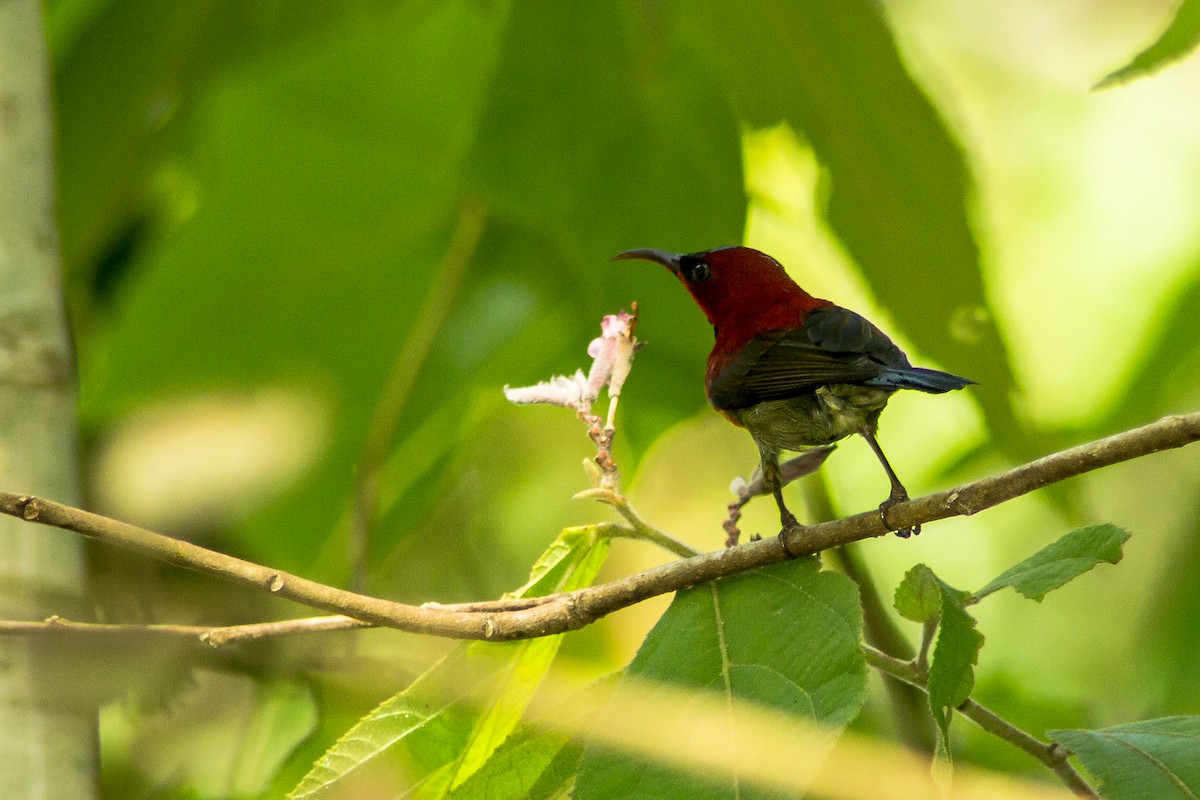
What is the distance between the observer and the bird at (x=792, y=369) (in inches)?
61.4

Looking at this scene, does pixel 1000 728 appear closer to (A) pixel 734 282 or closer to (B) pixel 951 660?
(B) pixel 951 660

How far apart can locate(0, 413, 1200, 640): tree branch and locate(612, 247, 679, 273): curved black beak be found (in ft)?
2.57

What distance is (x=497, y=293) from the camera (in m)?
2.39

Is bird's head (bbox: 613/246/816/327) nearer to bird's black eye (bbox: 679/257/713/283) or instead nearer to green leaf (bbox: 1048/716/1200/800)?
bird's black eye (bbox: 679/257/713/283)

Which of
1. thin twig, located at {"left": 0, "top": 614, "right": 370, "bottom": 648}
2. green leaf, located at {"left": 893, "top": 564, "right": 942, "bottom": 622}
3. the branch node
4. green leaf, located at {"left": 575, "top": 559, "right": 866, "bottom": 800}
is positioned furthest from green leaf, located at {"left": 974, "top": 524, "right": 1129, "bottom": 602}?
the branch node

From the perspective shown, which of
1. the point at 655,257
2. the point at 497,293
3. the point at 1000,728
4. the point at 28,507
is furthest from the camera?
the point at 497,293

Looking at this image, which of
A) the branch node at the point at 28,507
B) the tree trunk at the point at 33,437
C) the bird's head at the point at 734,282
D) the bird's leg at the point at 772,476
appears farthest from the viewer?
the bird's head at the point at 734,282

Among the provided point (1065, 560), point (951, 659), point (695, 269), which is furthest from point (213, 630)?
point (695, 269)

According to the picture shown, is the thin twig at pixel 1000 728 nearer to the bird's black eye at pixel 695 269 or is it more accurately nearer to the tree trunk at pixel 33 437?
the tree trunk at pixel 33 437

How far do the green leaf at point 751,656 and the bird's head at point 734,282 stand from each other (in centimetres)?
83

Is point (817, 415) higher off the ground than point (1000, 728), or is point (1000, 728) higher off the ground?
point (817, 415)

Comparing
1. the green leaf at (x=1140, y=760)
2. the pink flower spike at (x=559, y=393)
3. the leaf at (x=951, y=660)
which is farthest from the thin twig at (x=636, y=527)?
the green leaf at (x=1140, y=760)

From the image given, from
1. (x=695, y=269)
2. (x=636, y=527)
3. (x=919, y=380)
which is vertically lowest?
(x=636, y=527)

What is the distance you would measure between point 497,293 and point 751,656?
1417 millimetres
